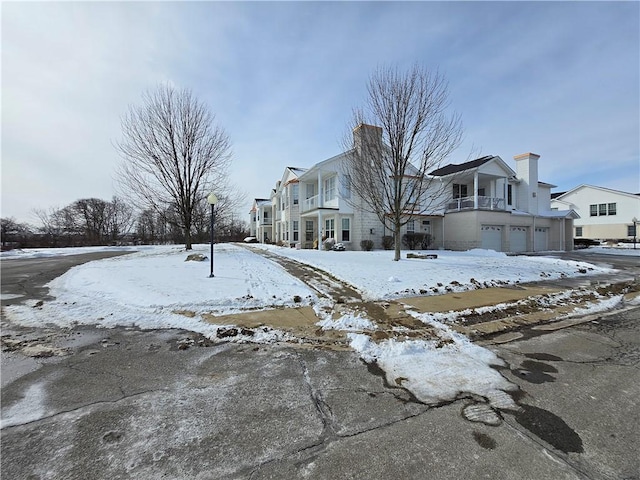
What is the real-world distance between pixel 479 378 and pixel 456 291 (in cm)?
505

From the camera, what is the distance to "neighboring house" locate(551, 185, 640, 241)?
34.3 m

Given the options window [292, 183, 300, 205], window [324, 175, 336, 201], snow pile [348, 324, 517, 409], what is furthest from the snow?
window [292, 183, 300, 205]

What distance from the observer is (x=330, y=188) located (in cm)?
2202

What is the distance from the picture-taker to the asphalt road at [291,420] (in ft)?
6.68

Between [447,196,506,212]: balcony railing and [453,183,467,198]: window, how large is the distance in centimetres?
101

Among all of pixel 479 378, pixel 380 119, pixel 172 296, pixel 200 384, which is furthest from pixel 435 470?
pixel 380 119

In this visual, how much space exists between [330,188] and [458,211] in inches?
394

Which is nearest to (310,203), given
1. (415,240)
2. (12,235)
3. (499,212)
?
(415,240)

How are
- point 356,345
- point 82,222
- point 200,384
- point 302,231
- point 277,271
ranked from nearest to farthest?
point 200,384 → point 356,345 → point 277,271 → point 302,231 → point 82,222

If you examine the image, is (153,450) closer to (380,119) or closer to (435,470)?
(435,470)

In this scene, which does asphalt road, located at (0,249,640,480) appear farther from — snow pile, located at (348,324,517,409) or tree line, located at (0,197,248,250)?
tree line, located at (0,197,248,250)

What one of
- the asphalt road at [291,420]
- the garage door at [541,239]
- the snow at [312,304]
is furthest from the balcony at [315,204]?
the garage door at [541,239]

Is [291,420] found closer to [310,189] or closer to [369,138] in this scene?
[369,138]

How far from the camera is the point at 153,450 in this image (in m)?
2.18
